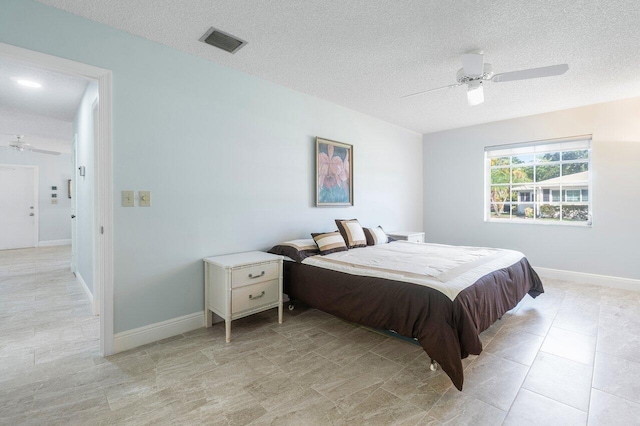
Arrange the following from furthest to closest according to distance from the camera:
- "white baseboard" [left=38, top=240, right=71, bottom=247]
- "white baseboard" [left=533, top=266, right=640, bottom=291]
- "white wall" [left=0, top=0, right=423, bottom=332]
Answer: "white baseboard" [left=38, top=240, right=71, bottom=247]
"white baseboard" [left=533, top=266, right=640, bottom=291]
"white wall" [left=0, top=0, right=423, bottom=332]

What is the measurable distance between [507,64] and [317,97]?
2082 millimetres

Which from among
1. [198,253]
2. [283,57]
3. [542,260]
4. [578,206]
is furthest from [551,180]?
[198,253]

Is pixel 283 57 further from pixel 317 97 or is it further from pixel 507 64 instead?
pixel 507 64

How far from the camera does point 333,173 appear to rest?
3.90 meters

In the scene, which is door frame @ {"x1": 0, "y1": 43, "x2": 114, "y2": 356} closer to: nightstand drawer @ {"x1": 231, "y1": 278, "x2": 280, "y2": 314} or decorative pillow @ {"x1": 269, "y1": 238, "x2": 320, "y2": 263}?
nightstand drawer @ {"x1": 231, "y1": 278, "x2": 280, "y2": 314}

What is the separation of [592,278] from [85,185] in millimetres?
6783

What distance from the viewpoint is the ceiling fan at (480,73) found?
7.67ft

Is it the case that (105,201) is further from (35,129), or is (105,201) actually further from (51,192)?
(51,192)

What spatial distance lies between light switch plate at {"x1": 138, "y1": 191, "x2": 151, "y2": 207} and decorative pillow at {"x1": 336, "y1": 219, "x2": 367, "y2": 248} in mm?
2112

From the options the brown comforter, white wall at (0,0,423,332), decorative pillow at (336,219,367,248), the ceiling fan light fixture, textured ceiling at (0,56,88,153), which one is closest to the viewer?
the brown comforter

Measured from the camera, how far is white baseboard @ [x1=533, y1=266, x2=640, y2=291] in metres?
3.71

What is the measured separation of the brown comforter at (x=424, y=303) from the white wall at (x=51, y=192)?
25.8ft

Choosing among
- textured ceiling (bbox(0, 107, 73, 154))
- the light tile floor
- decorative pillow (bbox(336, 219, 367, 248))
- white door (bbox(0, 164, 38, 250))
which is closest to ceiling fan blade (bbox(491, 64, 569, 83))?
decorative pillow (bbox(336, 219, 367, 248))

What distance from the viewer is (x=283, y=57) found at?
2646 mm
